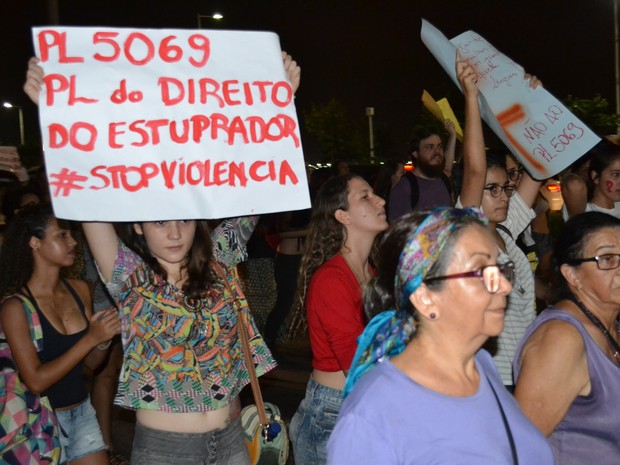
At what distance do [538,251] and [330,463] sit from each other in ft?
18.7

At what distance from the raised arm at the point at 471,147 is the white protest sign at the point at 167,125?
1.07m

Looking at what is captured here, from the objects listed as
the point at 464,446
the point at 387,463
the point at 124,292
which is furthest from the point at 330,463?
the point at 124,292

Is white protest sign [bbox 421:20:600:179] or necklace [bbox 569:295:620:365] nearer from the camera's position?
necklace [bbox 569:295:620:365]

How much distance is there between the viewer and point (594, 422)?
2951mm

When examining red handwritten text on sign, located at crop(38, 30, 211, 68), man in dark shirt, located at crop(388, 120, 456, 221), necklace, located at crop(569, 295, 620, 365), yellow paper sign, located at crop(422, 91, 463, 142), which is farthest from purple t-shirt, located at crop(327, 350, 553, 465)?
yellow paper sign, located at crop(422, 91, 463, 142)

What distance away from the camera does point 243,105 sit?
3.54 m

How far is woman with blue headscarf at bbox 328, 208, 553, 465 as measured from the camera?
86.0 inches

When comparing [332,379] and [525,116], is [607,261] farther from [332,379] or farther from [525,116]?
[525,116]

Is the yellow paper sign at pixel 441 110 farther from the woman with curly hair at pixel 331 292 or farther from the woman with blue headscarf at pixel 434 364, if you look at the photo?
the woman with blue headscarf at pixel 434 364

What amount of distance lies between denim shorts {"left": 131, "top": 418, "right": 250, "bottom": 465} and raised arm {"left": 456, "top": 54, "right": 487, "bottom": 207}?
5.70 ft

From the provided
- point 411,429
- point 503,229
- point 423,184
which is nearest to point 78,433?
point 503,229

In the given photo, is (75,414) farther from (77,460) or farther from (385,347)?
(385,347)

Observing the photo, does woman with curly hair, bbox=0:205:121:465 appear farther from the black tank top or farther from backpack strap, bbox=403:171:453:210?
backpack strap, bbox=403:171:453:210

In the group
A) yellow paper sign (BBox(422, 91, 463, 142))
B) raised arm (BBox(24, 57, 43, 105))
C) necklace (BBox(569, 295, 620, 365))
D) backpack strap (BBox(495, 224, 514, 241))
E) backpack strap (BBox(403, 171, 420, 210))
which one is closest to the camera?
necklace (BBox(569, 295, 620, 365))
